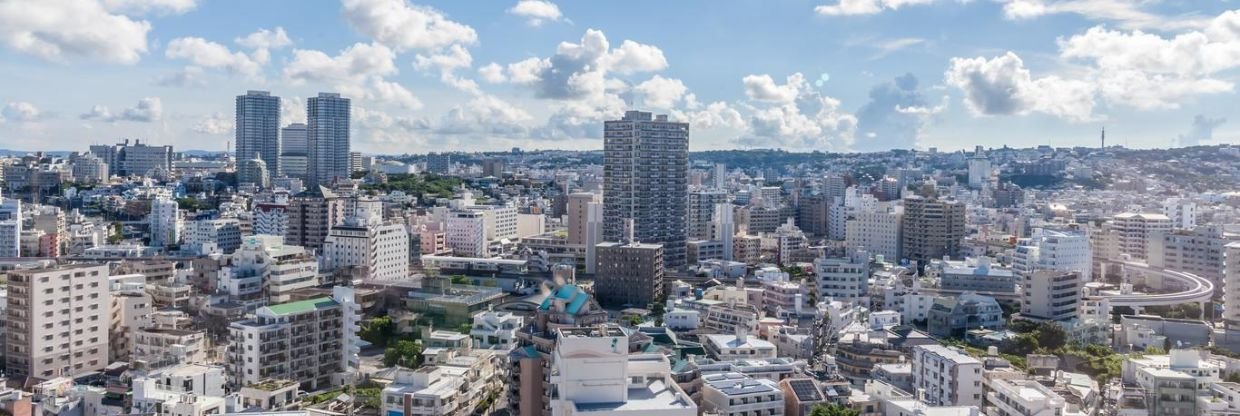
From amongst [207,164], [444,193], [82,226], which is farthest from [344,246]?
[207,164]

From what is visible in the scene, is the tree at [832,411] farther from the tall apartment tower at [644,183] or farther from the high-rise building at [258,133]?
the high-rise building at [258,133]

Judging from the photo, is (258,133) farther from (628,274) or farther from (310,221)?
(628,274)

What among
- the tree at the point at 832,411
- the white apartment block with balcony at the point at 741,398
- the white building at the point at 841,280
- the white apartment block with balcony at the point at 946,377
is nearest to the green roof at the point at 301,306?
the white apartment block with balcony at the point at 741,398

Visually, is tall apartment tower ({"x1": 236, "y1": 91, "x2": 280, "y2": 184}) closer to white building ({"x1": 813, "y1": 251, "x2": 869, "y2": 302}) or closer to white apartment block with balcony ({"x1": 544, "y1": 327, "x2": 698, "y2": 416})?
white building ({"x1": 813, "y1": 251, "x2": 869, "y2": 302})

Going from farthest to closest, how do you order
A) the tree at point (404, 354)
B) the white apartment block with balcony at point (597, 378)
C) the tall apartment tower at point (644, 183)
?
1. the tall apartment tower at point (644, 183)
2. the tree at point (404, 354)
3. the white apartment block with balcony at point (597, 378)

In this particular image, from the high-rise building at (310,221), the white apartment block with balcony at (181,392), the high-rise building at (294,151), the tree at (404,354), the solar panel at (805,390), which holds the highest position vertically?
the high-rise building at (294,151)

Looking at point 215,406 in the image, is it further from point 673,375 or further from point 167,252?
point 167,252

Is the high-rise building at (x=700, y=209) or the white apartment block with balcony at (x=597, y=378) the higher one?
the high-rise building at (x=700, y=209)
